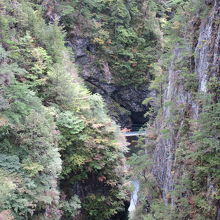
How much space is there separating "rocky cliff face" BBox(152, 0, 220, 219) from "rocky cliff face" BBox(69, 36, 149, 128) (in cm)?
1256

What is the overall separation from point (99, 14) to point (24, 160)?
18230 millimetres

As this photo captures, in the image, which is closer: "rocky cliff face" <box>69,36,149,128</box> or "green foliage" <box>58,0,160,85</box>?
"green foliage" <box>58,0,160,85</box>

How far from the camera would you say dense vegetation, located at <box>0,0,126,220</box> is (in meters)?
8.17

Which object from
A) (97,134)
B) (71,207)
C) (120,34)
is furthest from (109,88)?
(71,207)

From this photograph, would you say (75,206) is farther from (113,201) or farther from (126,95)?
(126,95)

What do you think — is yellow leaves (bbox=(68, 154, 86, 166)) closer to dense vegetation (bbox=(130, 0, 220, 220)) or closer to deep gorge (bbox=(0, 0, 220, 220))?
deep gorge (bbox=(0, 0, 220, 220))

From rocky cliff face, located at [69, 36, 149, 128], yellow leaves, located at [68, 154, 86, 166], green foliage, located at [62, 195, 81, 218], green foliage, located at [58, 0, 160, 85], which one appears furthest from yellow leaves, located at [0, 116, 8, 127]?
green foliage, located at [58, 0, 160, 85]

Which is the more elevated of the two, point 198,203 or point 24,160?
point 198,203

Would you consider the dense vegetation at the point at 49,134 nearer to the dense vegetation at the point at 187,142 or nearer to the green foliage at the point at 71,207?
the green foliage at the point at 71,207

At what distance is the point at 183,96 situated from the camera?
8.99 metres

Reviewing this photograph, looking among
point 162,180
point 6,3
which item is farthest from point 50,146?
point 6,3

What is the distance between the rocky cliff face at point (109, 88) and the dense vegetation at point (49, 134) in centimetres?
798

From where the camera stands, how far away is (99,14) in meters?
23.4

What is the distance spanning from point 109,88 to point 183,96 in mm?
15198
